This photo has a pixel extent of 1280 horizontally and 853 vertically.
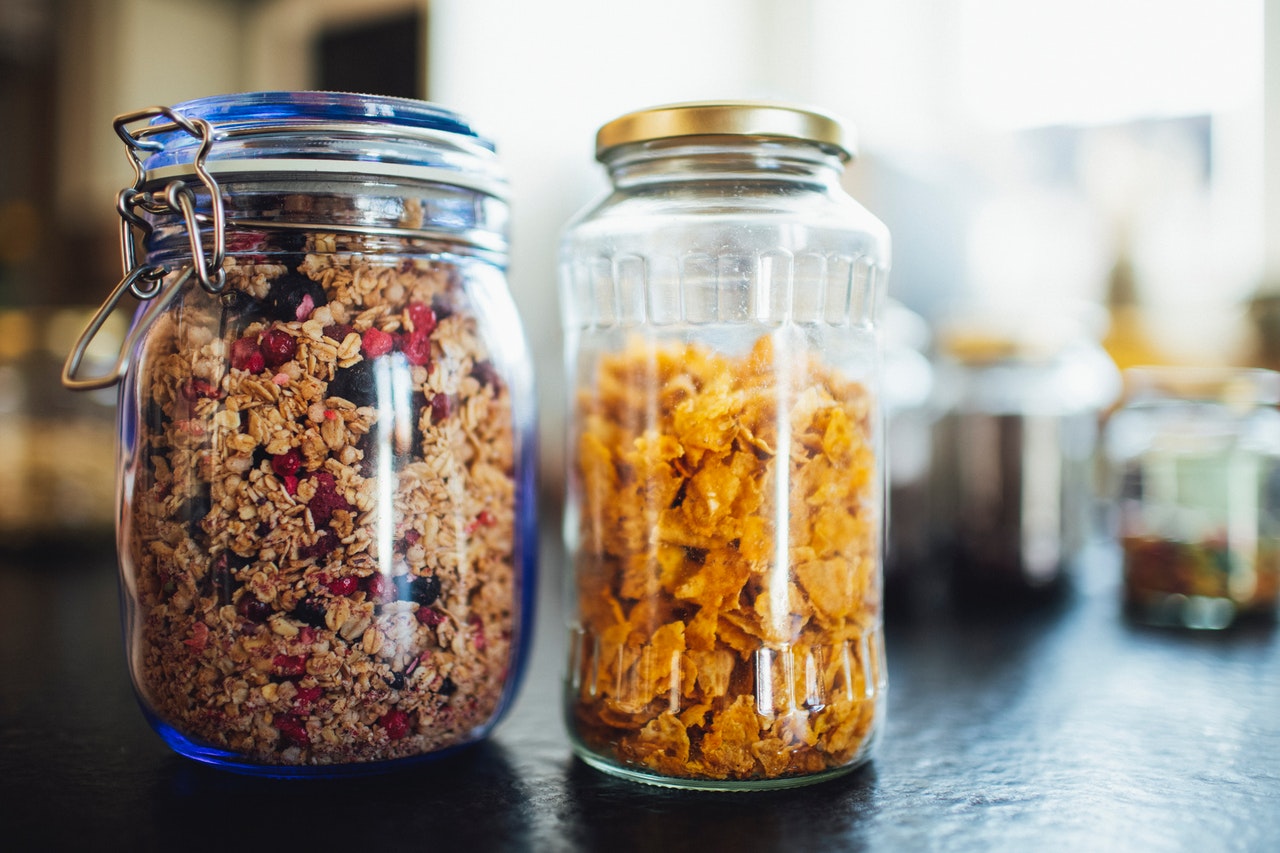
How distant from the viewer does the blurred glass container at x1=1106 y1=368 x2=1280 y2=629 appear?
97cm

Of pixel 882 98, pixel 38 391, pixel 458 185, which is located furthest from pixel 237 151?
pixel 882 98

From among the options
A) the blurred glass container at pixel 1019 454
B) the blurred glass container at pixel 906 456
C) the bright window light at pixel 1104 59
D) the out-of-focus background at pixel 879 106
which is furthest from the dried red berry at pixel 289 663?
the bright window light at pixel 1104 59

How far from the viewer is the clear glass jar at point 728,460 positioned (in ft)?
1.63

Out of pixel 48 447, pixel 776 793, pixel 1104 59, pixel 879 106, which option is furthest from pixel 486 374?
pixel 879 106

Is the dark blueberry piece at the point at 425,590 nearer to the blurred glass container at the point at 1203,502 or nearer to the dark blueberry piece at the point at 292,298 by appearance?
the dark blueberry piece at the point at 292,298

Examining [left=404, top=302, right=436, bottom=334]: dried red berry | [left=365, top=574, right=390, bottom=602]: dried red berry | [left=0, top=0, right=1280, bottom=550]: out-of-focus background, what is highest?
[left=0, top=0, right=1280, bottom=550]: out-of-focus background

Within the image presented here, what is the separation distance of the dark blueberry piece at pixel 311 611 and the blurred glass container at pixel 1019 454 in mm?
798

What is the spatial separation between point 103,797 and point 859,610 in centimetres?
38

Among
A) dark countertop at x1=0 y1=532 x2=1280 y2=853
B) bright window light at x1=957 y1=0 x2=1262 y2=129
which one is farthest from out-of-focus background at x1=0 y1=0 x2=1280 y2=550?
dark countertop at x1=0 y1=532 x2=1280 y2=853

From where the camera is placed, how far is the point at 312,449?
48 centimetres

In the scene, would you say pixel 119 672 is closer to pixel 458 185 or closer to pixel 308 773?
pixel 308 773

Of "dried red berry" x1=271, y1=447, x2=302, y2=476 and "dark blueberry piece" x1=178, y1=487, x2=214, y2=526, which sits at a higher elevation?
"dried red berry" x1=271, y1=447, x2=302, y2=476

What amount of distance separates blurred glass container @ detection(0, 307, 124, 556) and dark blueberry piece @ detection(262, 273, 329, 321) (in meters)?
0.82

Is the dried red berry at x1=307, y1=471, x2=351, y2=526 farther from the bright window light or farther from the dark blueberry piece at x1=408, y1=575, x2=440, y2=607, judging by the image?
the bright window light
